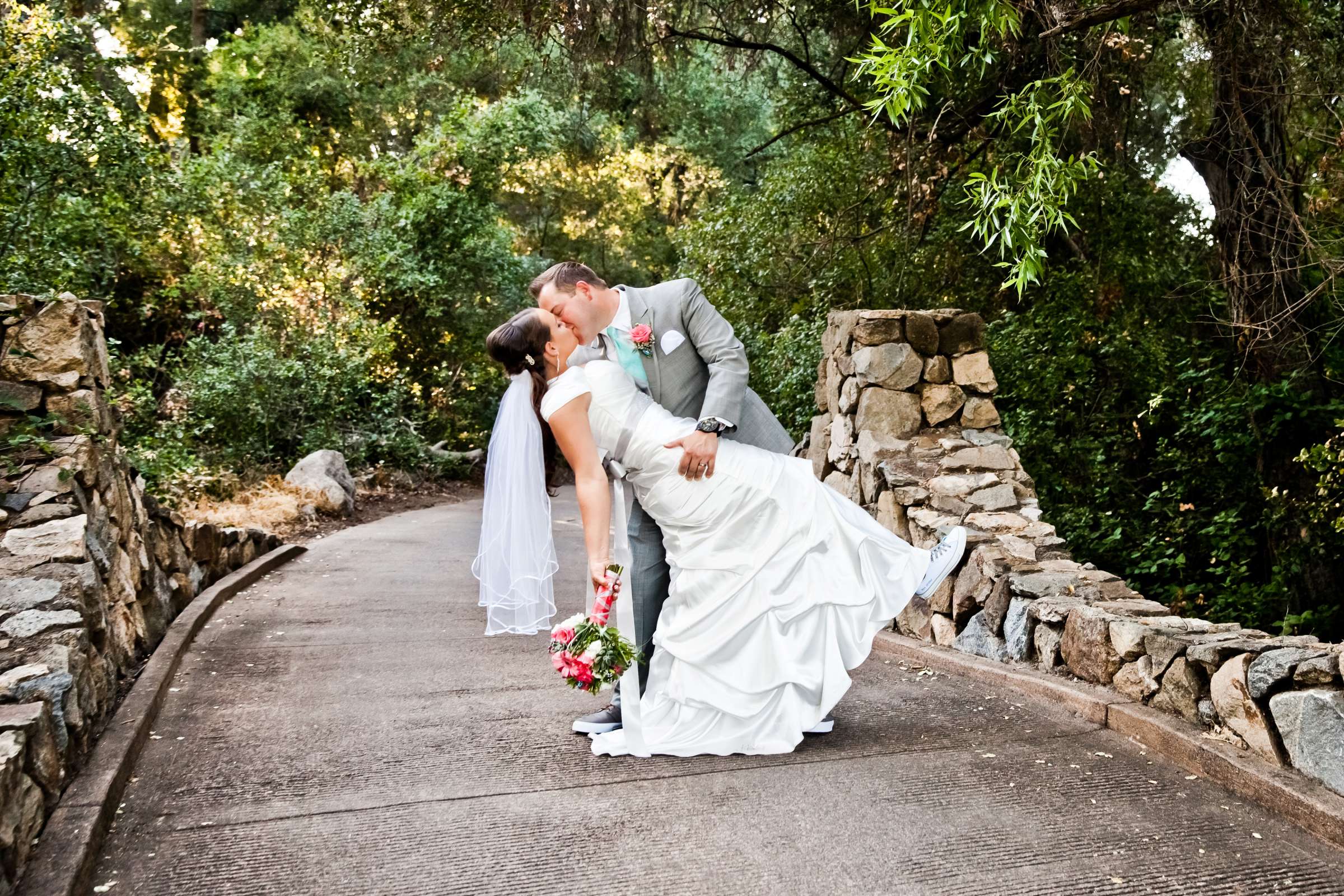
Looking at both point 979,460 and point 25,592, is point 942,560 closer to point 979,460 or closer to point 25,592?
point 979,460

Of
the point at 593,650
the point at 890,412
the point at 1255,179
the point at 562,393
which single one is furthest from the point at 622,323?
the point at 1255,179

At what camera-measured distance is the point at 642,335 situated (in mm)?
4082

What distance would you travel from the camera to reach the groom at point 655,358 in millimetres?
4023

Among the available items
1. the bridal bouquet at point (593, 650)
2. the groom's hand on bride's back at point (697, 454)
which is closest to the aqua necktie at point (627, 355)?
the groom's hand on bride's back at point (697, 454)

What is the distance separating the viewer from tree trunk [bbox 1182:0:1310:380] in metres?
6.67

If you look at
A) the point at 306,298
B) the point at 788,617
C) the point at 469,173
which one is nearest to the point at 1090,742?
the point at 788,617

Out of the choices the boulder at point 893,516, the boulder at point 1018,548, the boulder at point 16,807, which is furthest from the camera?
the boulder at point 893,516

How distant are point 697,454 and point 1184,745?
1.94 meters

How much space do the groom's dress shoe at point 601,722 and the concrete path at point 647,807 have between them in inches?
2.5

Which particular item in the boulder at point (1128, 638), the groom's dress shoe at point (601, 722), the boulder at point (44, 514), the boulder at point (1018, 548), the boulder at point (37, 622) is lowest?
the groom's dress shoe at point (601, 722)

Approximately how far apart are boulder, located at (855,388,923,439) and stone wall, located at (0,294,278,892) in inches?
168

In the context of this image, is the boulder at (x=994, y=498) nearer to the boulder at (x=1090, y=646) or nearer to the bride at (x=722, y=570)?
the boulder at (x=1090, y=646)

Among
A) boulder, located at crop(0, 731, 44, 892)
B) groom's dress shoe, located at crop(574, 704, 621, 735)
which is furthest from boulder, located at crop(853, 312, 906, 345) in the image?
boulder, located at crop(0, 731, 44, 892)

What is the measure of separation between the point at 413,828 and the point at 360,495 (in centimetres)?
1177
